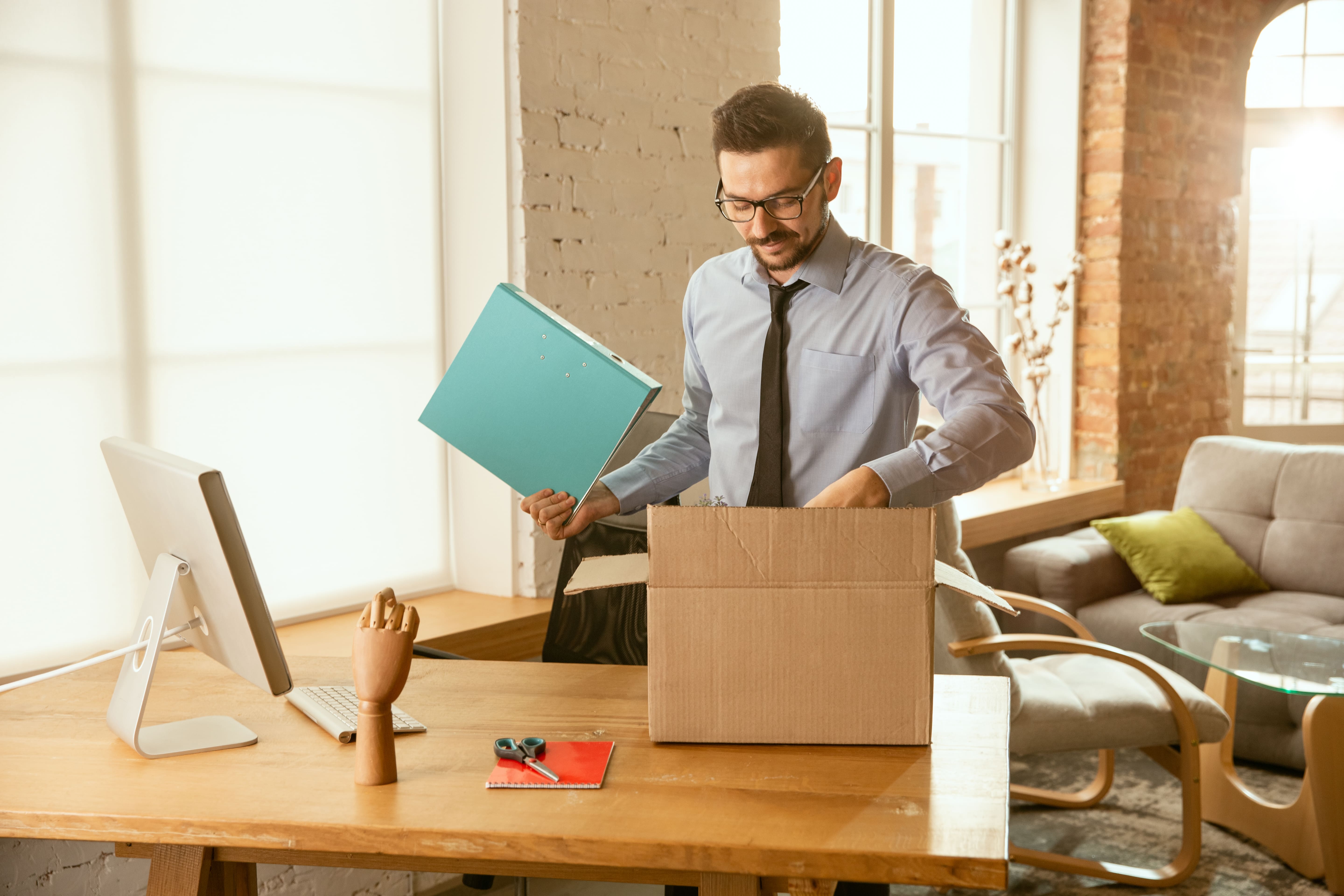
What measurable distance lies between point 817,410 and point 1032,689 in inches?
50.2

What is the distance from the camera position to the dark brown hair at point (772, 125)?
1773 millimetres

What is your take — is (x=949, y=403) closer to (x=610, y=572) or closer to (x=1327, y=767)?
(x=610, y=572)

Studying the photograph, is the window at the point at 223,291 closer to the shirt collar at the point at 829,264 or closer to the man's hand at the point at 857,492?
the shirt collar at the point at 829,264

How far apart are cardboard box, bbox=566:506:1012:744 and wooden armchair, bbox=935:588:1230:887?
54.6 inches

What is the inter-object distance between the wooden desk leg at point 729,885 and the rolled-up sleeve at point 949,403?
0.57 meters

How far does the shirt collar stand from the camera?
1.97 meters

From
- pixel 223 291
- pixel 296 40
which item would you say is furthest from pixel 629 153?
pixel 223 291

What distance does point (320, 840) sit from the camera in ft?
4.12

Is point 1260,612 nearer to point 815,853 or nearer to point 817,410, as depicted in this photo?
point 817,410

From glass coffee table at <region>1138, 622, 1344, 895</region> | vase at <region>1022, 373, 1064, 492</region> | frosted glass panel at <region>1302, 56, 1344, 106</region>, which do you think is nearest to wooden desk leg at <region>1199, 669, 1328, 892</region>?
glass coffee table at <region>1138, 622, 1344, 895</region>

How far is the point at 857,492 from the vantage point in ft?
5.00

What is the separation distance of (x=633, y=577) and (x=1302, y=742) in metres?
2.62

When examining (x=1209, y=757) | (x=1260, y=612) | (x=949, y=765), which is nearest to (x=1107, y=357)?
(x=1260, y=612)

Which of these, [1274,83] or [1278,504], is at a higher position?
[1274,83]
